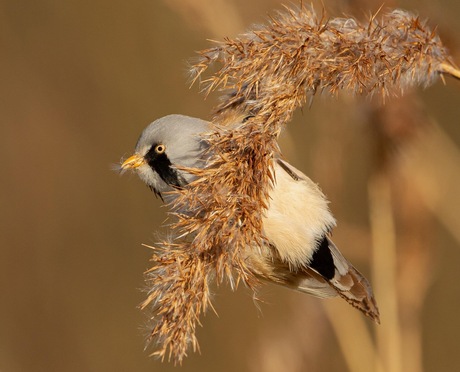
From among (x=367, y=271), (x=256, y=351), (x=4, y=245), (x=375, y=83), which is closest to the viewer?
(x=375, y=83)

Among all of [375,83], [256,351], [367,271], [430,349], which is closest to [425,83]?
[375,83]

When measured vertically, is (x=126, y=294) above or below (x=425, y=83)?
below

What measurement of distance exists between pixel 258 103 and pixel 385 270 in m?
0.87

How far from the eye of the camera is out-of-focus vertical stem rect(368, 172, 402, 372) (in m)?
2.24

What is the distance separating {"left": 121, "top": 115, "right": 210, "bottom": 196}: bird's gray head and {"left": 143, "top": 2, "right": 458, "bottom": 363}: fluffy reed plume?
39cm

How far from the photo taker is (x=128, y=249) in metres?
4.91

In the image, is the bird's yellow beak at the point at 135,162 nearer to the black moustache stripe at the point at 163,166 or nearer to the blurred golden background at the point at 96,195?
the black moustache stripe at the point at 163,166

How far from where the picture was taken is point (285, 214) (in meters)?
2.12

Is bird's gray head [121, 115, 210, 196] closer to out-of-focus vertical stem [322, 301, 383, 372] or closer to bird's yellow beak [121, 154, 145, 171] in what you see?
bird's yellow beak [121, 154, 145, 171]

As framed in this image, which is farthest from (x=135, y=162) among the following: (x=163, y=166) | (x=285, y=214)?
(x=285, y=214)

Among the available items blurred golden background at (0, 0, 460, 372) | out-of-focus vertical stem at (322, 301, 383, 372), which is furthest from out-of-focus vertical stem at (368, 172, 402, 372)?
blurred golden background at (0, 0, 460, 372)

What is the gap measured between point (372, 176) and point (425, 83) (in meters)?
0.76

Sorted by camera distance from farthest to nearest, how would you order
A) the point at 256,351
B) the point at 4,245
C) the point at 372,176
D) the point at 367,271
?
1. the point at 4,245
2. the point at 367,271
3. the point at 256,351
4. the point at 372,176

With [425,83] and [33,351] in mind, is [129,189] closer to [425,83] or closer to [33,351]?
[33,351]
